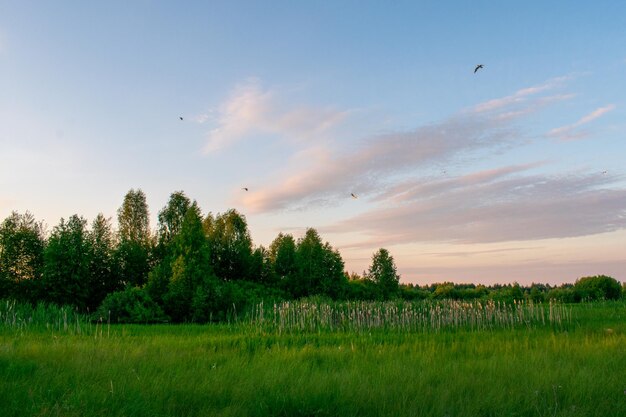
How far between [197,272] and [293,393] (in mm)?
23438

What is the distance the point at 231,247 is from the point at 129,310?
16.8 metres

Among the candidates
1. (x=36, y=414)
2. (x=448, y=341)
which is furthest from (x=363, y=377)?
(x=448, y=341)

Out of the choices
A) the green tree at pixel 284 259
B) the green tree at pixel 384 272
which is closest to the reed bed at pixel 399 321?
the green tree at pixel 284 259

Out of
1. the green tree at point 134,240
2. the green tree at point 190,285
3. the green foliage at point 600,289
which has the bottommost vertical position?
the green foliage at point 600,289

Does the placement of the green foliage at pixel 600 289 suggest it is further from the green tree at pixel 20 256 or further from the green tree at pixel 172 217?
the green tree at pixel 20 256

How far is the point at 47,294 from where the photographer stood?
3350 cm

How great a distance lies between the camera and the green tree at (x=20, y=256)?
34.7 metres

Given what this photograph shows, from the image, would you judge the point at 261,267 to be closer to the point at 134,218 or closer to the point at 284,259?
the point at 284,259

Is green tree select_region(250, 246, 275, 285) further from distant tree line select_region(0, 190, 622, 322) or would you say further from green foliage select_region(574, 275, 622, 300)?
green foliage select_region(574, 275, 622, 300)

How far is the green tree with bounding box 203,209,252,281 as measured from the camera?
44.8 metres

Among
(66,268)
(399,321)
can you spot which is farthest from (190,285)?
(399,321)

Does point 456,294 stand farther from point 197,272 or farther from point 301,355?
point 301,355

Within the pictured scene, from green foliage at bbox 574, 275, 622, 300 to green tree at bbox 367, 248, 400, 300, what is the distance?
23167 mm

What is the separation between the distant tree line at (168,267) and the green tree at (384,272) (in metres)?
0.10
